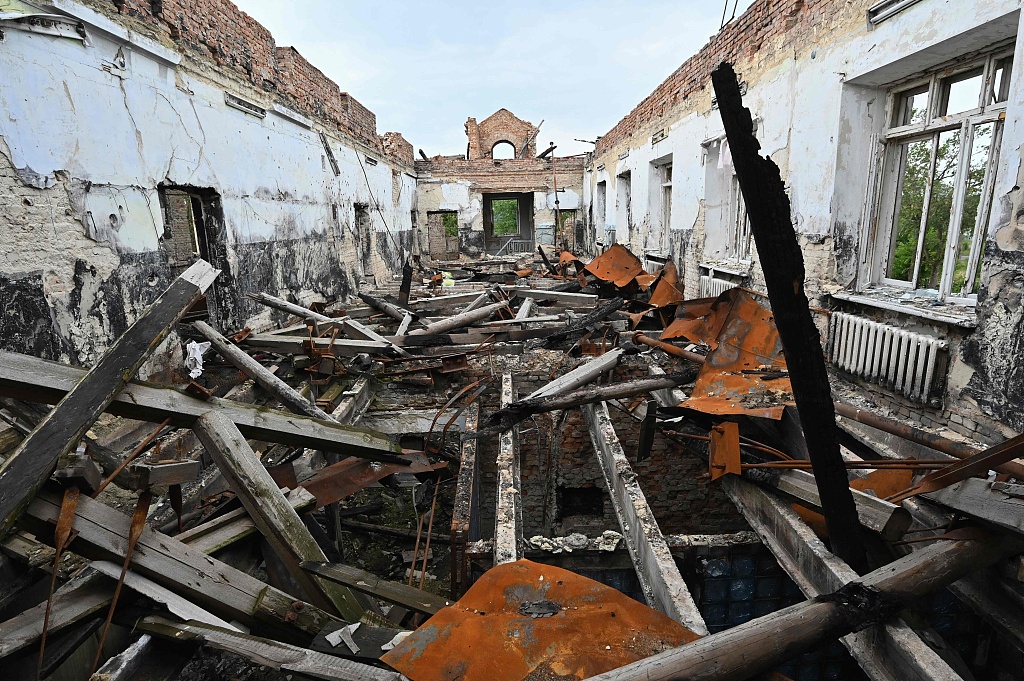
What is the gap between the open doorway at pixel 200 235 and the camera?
6.58m

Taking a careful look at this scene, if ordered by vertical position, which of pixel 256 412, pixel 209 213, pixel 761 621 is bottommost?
pixel 761 621

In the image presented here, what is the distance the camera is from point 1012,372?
11.9 ft

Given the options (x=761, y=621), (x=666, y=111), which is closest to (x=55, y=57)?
(x=761, y=621)

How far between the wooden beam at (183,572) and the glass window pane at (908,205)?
5941 millimetres

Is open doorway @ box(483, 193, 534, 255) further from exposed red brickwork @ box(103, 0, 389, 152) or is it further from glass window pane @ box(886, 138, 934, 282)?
glass window pane @ box(886, 138, 934, 282)

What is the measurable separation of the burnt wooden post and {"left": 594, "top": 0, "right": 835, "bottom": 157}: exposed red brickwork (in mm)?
5136

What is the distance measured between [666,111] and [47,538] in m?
11.8

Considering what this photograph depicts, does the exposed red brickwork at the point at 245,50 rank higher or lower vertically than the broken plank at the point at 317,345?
higher

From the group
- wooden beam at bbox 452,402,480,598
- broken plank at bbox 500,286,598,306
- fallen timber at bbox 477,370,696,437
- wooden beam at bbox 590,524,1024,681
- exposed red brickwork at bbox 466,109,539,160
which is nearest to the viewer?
wooden beam at bbox 590,524,1024,681

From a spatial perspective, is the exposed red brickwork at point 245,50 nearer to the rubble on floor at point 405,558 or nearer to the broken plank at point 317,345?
the broken plank at point 317,345

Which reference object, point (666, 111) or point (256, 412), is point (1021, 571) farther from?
point (666, 111)

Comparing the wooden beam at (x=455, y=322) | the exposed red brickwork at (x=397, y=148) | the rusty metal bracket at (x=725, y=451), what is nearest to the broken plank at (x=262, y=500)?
the rusty metal bracket at (x=725, y=451)

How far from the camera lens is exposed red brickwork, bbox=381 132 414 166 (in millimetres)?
16797

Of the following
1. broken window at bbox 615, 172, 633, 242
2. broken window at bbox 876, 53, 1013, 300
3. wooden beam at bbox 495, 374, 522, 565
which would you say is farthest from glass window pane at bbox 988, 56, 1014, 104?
broken window at bbox 615, 172, 633, 242
